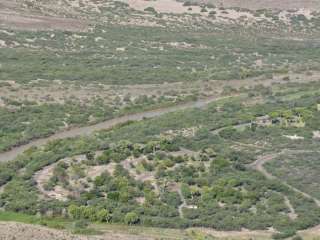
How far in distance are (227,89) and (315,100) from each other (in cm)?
847

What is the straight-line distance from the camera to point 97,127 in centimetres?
7169

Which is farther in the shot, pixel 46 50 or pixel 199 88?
pixel 46 50

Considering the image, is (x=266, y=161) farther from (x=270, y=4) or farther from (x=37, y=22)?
(x=270, y=4)

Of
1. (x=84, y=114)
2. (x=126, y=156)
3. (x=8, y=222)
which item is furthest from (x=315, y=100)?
(x=8, y=222)

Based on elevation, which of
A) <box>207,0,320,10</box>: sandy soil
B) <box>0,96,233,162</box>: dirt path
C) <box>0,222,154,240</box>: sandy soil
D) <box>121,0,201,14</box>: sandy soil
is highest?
<box>0,222,154,240</box>: sandy soil

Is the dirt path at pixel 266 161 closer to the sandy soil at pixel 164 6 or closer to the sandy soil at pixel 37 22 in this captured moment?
the sandy soil at pixel 37 22

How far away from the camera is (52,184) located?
55.1m

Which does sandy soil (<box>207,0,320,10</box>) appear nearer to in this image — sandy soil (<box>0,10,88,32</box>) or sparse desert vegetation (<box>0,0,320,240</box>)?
sparse desert vegetation (<box>0,0,320,240</box>)

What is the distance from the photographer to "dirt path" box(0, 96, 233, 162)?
64375 mm

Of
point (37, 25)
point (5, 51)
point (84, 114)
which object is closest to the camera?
point (84, 114)

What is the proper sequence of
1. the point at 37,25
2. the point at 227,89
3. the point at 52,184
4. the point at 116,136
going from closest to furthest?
the point at 52,184, the point at 116,136, the point at 227,89, the point at 37,25

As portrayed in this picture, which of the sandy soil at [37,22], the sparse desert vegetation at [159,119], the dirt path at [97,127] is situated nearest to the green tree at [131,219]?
the sparse desert vegetation at [159,119]

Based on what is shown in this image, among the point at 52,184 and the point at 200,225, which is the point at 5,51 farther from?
the point at 200,225

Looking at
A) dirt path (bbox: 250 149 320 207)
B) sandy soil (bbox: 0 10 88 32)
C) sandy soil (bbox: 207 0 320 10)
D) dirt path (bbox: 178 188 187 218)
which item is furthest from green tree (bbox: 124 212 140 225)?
sandy soil (bbox: 207 0 320 10)
